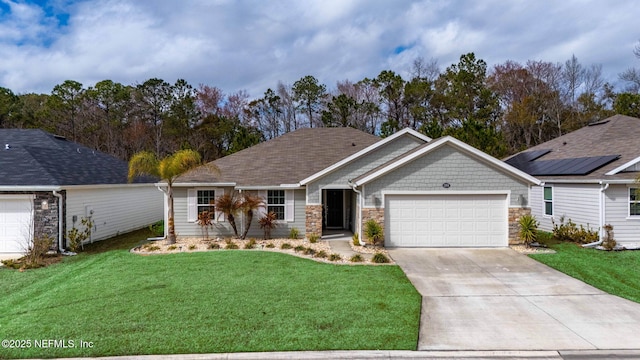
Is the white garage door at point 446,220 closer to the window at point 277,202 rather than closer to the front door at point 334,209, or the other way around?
the window at point 277,202

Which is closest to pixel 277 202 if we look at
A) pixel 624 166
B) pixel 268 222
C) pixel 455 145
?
pixel 268 222

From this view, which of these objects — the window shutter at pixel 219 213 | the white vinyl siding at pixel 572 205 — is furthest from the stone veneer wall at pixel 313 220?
the white vinyl siding at pixel 572 205

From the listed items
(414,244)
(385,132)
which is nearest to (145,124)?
(385,132)

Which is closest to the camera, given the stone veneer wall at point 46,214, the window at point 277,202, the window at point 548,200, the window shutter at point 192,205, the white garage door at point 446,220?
the stone veneer wall at point 46,214

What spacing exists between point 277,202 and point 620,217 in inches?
508

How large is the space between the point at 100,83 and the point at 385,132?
28151 millimetres

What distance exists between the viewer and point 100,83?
118 feet

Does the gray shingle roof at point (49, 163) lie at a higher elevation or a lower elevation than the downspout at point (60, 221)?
higher

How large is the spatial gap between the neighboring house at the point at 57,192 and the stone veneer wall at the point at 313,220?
27.8ft

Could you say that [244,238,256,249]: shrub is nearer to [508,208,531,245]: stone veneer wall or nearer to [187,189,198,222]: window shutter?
[187,189,198,222]: window shutter

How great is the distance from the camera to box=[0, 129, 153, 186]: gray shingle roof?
13109 millimetres

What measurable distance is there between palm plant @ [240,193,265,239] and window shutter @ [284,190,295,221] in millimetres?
963

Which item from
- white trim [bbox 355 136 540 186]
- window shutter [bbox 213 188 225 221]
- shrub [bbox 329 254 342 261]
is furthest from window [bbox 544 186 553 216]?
window shutter [bbox 213 188 225 221]

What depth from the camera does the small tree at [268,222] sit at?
49.1 feet
